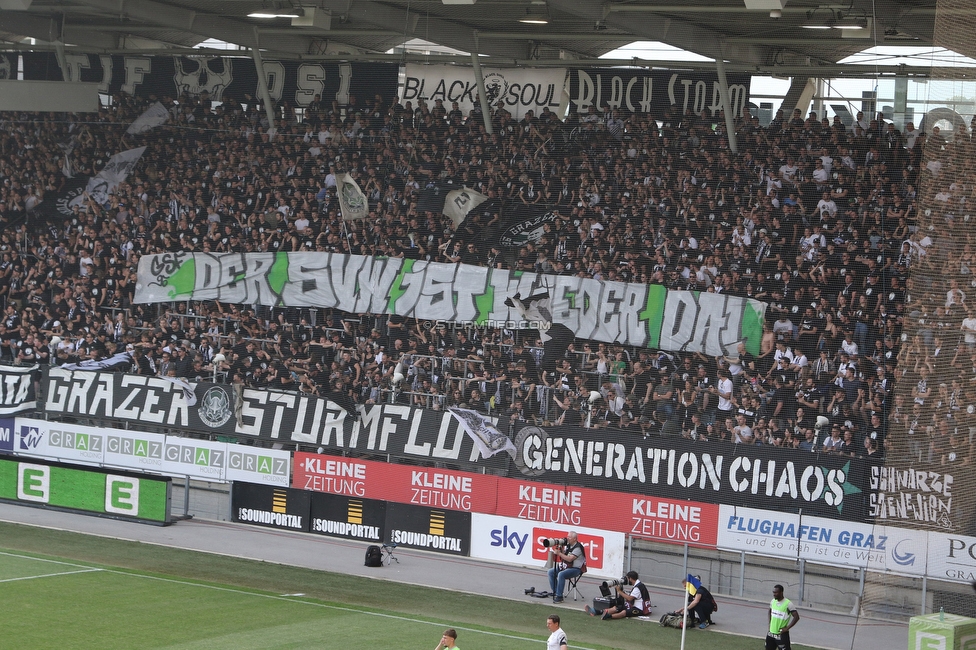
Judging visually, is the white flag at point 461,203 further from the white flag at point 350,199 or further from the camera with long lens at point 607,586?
the camera with long lens at point 607,586

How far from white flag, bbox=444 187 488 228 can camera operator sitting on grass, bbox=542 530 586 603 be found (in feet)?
27.9

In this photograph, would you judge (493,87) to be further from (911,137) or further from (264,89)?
(911,137)

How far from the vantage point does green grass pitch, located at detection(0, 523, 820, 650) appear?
15898mm

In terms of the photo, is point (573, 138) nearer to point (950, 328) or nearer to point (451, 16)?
point (451, 16)

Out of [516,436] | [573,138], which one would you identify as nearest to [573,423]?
[516,436]

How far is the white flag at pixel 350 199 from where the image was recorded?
86.5 ft

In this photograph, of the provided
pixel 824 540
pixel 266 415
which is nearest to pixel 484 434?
pixel 266 415

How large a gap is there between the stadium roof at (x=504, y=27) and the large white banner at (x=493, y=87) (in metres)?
0.34

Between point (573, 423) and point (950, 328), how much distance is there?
6.91 metres

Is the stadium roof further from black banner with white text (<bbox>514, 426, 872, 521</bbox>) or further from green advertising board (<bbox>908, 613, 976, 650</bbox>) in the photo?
green advertising board (<bbox>908, 613, 976, 650</bbox>)

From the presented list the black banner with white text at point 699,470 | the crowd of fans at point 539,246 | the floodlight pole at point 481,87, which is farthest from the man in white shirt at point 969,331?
the floodlight pole at point 481,87

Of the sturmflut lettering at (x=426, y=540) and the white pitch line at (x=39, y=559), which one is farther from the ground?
the sturmflut lettering at (x=426, y=540)

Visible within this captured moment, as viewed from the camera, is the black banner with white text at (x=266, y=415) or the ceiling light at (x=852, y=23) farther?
the black banner with white text at (x=266, y=415)

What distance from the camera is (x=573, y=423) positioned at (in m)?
21.9
